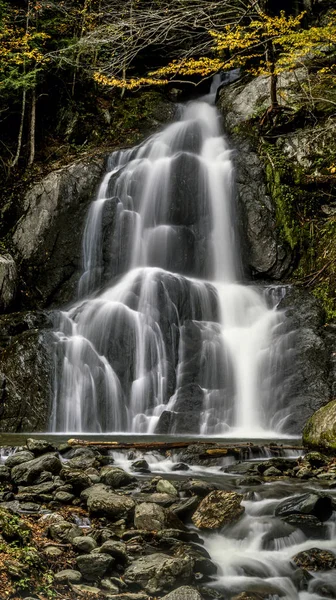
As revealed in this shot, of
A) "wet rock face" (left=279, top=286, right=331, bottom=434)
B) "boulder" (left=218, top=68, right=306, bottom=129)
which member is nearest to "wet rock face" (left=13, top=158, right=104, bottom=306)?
"boulder" (left=218, top=68, right=306, bottom=129)

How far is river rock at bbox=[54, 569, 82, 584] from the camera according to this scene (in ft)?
13.5

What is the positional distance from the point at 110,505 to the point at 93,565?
115 cm

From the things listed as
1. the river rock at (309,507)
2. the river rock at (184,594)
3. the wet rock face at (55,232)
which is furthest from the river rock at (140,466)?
the wet rock face at (55,232)

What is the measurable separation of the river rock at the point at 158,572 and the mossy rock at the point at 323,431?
13.7 ft

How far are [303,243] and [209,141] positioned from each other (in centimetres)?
528

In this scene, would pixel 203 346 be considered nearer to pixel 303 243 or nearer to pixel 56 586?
pixel 303 243

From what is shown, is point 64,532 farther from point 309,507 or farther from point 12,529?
point 309,507

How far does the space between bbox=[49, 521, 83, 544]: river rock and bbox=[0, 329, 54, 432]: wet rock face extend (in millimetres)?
6600

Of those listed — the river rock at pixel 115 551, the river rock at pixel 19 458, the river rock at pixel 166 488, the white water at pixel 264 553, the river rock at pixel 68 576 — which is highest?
the river rock at pixel 19 458

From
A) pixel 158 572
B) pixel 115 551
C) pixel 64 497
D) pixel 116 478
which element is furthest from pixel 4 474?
pixel 158 572

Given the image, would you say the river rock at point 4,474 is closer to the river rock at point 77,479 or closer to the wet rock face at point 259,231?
the river rock at point 77,479

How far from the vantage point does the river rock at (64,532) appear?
4.81m

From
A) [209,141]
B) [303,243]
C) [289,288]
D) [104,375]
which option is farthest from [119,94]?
[104,375]

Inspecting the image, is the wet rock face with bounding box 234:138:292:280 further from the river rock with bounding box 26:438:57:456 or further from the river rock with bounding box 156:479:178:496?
the river rock with bounding box 156:479:178:496
